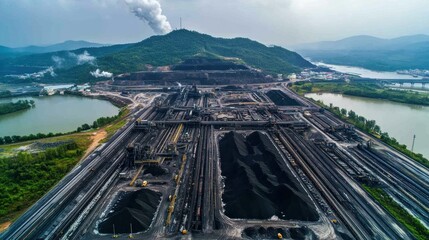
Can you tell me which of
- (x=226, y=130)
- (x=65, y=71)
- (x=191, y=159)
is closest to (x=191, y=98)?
(x=226, y=130)

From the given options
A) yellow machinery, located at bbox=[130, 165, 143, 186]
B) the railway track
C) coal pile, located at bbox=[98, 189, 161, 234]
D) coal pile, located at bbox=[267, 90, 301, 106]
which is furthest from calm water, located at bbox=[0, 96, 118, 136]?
the railway track

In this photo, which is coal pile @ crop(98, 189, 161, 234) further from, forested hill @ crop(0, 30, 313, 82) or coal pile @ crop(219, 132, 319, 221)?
forested hill @ crop(0, 30, 313, 82)

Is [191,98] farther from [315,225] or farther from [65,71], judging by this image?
[65,71]

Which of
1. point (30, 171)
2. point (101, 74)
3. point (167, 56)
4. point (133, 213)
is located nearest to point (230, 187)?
point (133, 213)

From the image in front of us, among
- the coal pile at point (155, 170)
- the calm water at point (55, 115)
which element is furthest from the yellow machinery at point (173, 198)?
the calm water at point (55, 115)

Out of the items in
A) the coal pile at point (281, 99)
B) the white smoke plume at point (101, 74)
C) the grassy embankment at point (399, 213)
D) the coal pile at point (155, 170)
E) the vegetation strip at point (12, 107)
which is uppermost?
the white smoke plume at point (101, 74)

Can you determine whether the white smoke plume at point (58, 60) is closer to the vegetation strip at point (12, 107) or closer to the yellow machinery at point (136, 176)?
the vegetation strip at point (12, 107)
